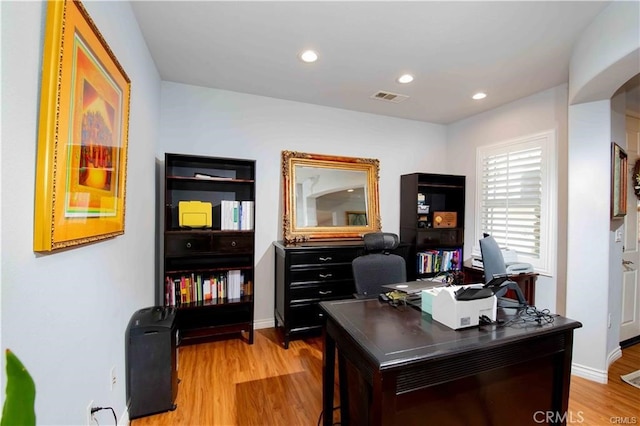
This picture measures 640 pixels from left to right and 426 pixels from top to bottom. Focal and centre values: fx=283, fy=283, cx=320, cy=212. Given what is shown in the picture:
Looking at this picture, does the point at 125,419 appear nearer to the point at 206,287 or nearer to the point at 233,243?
the point at 206,287

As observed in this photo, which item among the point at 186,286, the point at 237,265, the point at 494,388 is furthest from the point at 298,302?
the point at 494,388

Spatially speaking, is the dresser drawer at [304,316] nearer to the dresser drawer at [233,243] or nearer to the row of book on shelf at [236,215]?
the dresser drawer at [233,243]

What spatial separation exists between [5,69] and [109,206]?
81cm

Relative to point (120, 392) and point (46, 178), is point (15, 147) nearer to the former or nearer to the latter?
point (46, 178)

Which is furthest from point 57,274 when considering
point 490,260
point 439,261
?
point 439,261

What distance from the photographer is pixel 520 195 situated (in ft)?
10.7

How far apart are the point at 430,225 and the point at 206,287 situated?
293 centimetres

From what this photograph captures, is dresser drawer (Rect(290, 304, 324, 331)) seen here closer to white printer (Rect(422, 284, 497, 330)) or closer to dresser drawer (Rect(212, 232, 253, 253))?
Result: dresser drawer (Rect(212, 232, 253, 253))

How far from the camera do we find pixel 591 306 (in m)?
2.46

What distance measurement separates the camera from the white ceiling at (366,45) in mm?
1911

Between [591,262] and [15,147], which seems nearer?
[15,147]

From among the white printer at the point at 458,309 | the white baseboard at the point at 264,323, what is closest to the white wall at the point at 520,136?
the white printer at the point at 458,309

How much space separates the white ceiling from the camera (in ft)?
6.27

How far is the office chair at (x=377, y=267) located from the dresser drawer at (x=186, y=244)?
146cm
